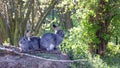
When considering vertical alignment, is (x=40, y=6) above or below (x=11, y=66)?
above

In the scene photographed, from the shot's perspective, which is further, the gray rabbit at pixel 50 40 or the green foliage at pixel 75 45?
the green foliage at pixel 75 45

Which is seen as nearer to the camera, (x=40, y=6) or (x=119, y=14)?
(x=119, y=14)

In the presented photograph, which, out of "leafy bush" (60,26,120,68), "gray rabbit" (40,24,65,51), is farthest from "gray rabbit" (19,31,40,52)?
"leafy bush" (60,26,120,68)

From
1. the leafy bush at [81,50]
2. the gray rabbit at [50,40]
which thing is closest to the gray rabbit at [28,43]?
the gray rabbit at [50,40]

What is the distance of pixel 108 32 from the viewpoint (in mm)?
10648

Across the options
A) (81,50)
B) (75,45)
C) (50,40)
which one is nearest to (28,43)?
(50,40)

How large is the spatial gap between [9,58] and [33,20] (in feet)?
29.7

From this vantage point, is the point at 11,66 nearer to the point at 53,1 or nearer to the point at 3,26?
the point at 3,26

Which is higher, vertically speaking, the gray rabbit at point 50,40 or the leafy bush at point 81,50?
the gray rabbit at point 50,40

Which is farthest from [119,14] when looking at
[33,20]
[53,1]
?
[33,20]

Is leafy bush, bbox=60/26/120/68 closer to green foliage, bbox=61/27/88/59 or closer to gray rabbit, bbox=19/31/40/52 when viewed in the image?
green foliage, bbox=61/27/88/59

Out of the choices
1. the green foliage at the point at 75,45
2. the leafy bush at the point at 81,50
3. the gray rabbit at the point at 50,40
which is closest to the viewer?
the leafy bush at the point at 81,50

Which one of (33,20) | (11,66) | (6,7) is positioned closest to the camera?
(11,66)

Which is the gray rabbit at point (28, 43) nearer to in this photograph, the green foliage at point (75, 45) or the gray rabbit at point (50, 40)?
the gray rabbit at point (50, 40)
